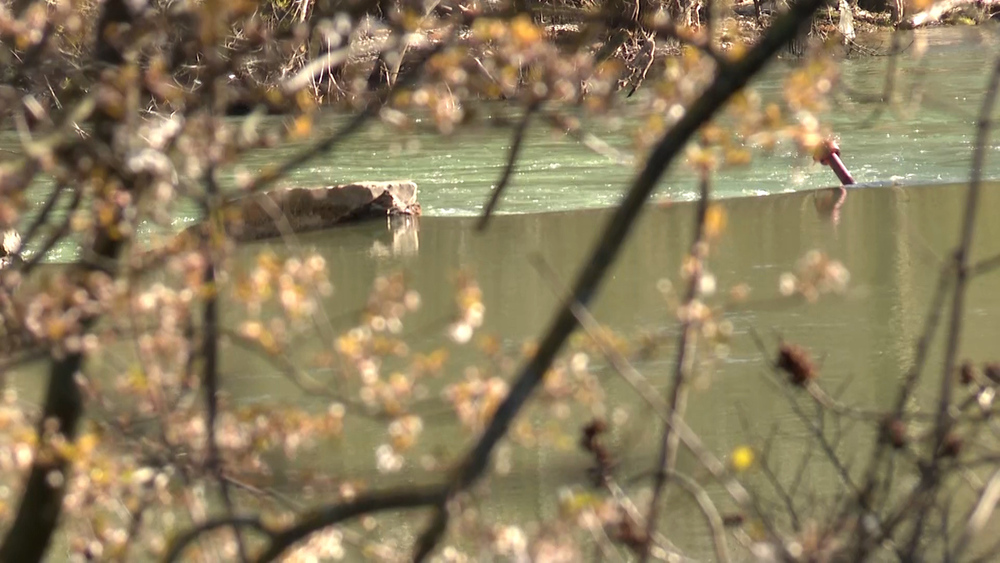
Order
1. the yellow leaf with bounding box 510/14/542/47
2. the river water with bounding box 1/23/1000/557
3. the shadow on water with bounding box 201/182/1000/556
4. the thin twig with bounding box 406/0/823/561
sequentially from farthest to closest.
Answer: the shadow on water with bounding box 201/182/1000/556 → the river water with bounding box 1/23/1000/557 → the yellow leaf with bounding box 510/14/542/47 → the thin twig with bounding box 406/0/823/561

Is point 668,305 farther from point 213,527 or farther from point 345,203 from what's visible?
point 345,203

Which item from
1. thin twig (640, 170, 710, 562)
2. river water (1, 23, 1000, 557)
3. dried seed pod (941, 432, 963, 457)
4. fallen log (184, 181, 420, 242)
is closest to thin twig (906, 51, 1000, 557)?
dried seed pod (941, 432, 963, 457)

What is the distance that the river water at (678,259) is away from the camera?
22.0 ft

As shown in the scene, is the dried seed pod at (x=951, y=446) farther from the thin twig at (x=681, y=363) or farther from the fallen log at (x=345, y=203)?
the fallen log at (x=345, y=203)

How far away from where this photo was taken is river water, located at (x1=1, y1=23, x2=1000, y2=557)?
22.0ft

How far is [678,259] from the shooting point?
11.5m

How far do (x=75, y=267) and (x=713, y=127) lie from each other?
120cm

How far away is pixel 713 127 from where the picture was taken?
2.36m

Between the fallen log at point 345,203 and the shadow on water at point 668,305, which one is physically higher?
the shadow on water at point 668,305

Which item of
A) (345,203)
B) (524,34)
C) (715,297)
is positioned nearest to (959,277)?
(524,34)

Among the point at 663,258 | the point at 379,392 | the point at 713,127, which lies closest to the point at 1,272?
the point at 379,392

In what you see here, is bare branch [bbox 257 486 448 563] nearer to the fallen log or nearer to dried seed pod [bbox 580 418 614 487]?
dried seed pod [bbox 580 418 614 487]

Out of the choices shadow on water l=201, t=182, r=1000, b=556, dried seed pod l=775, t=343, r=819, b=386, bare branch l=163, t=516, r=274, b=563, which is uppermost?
dried seed pod l=775, t=343, r=819, b=386

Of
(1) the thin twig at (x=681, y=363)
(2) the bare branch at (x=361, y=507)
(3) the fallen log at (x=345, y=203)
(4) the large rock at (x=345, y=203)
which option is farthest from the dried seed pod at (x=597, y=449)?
(4) the large rock at (x=345, y=203)
